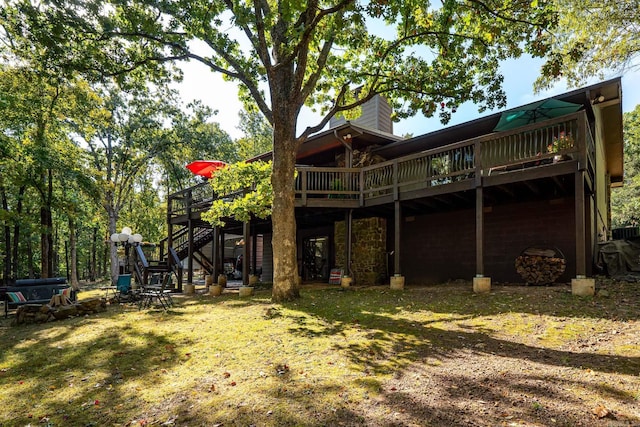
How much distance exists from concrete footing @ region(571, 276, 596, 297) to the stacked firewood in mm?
1981

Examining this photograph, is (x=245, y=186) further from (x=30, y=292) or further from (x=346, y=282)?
(x=30, y=292)

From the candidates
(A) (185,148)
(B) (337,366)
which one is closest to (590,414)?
(B) (337,366)

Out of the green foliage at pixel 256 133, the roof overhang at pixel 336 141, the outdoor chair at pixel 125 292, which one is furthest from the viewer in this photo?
the green foliage at pixel 256 133

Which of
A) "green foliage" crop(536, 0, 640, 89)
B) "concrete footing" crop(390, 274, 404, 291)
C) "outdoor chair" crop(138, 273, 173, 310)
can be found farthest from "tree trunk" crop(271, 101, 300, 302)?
"green foliage" crop(536, 0, 640, 89)

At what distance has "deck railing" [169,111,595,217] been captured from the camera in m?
7.45

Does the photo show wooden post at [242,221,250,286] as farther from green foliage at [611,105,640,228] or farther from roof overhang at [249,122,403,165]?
green foliage at [611,105,640,228]

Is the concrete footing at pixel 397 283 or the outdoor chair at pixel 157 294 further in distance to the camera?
the concrete footing at pixel 397 283

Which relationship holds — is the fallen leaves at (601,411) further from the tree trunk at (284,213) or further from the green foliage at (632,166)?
the green foliage at (632,166)

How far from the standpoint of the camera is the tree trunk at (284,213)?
26.2 ft

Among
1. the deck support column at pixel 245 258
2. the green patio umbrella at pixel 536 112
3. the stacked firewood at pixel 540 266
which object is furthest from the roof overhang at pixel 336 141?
the stacked firewood at pixel 540 266

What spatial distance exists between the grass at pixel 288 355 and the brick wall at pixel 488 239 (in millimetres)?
2027

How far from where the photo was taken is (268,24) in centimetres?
675

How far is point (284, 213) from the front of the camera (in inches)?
316

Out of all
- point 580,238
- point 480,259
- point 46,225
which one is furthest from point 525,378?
point 46,225
